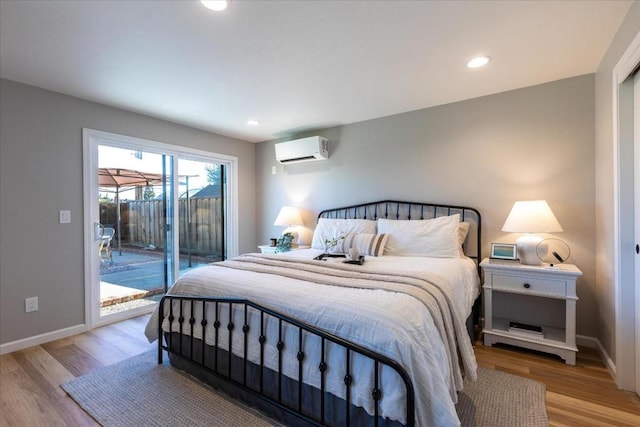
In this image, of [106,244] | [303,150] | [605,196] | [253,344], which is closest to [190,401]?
[253,344]

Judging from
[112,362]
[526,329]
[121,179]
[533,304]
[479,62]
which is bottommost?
[112,362]

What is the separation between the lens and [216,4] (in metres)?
1.65

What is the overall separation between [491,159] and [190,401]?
129 inches

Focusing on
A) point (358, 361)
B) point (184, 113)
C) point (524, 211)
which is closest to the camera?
point (358, 361)

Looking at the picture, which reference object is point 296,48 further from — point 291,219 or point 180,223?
point 180,223

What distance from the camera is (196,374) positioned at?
210cm

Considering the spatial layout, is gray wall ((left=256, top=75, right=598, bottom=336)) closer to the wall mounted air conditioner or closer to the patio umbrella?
the wall mounted air conditioner

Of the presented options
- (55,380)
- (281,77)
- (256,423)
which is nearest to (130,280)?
(55,380)

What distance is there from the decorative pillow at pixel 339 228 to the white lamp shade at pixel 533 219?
135 centimetres

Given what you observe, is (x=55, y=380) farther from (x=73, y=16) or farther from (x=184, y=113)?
(x=184, y=113)

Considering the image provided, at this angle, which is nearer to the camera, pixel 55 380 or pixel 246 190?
pixel 55 380

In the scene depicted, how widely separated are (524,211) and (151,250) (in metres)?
4.12

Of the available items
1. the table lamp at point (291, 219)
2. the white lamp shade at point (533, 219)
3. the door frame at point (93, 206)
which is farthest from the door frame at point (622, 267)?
the door frame at point (93, 206)

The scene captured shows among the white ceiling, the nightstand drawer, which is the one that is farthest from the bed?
the white ceiling
